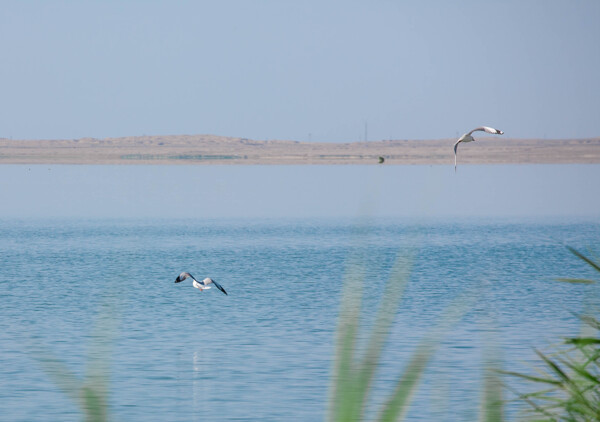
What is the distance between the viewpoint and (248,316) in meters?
24.1

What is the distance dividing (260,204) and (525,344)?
7041 centimetres

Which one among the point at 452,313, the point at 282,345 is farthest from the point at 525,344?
the point at 452,313

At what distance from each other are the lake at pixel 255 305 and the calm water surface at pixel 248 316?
0.18 feet

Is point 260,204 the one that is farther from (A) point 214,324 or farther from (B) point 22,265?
(A) point 214,324

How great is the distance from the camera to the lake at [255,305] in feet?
48.6

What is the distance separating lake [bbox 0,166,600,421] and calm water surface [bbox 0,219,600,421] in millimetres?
54

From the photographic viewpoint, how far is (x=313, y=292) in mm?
29656

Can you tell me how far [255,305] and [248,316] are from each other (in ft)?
7.08

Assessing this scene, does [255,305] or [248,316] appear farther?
[255,305]

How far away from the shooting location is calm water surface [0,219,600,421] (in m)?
15.0

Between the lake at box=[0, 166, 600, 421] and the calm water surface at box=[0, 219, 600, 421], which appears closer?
the lake at box=[0, 166, 600, 421]

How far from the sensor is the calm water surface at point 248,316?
49.3 ft

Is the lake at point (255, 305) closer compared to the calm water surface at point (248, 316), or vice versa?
the lake at point (255, 305)

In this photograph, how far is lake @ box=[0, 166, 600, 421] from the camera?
14828 mm
